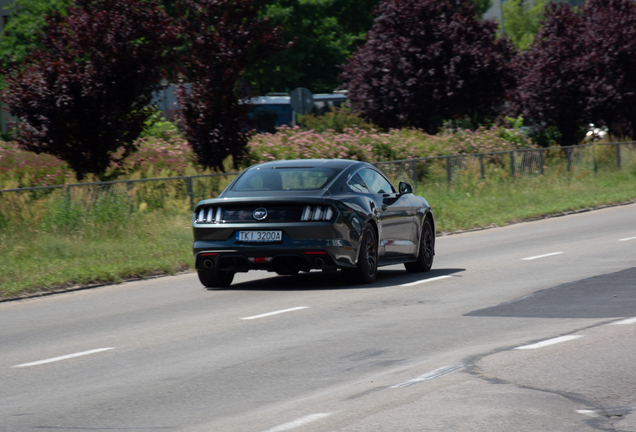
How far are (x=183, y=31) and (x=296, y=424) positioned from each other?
1723cm

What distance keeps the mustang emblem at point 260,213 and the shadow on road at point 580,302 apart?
288 cm

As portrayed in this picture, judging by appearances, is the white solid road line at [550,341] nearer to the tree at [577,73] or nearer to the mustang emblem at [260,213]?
the mustang emblem at [260,213]

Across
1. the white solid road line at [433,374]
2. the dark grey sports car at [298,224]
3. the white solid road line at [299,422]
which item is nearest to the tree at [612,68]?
the dark grey sports car at [298,224]

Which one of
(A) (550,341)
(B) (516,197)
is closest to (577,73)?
(B) (516,197)

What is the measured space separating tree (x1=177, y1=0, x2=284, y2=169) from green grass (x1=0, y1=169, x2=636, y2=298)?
11.2 feet

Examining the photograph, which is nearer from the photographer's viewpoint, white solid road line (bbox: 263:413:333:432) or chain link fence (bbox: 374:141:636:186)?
white solid road line (bbox: 263:413:333:432)

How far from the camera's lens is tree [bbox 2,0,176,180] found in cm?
1953

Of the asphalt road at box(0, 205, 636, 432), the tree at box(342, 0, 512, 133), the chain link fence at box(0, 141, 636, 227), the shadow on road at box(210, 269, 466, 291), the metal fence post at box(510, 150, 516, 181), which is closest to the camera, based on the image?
the asphalt road at box(0, 205, 636, 432)

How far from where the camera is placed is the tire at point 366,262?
1214 cm

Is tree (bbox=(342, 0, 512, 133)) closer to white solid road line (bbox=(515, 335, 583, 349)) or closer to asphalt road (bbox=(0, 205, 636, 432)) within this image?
asphalt road (bbox=(0, 205, 636, 432))

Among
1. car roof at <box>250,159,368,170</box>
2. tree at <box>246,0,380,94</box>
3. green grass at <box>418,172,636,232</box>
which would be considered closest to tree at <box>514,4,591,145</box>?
green grass at <box>418,172,636,232</box>

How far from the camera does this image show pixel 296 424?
5719mm

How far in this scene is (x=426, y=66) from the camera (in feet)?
A: 117

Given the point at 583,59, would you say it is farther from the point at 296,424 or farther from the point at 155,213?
the point at 296,424
